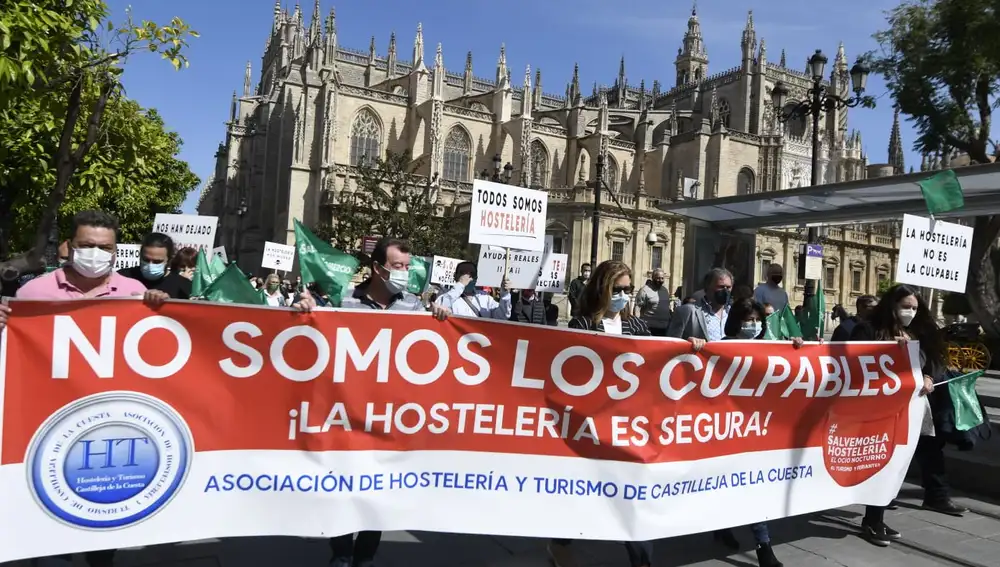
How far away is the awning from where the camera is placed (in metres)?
7.57

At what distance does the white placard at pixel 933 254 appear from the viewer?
6.15 meters

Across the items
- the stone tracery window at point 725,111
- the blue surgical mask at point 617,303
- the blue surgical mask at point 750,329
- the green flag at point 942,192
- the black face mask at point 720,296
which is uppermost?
the stone tracery window at point 725,111

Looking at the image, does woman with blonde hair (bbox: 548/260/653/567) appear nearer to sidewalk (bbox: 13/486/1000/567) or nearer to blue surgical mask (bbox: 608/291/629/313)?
blue surgical mask (bbox: 608/291/629/313)

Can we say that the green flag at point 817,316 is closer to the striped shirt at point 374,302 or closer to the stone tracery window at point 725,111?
the striped shirt at point 374,302

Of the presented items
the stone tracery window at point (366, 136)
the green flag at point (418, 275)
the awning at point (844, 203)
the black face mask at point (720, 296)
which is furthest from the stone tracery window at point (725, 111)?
the black face mask at point (720, 296)

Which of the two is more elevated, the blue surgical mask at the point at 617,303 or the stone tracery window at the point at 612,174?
the stone tracery window at the point at 612,174

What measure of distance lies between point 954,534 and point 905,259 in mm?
2229

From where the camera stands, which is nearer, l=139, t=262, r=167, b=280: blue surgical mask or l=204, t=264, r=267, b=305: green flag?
l=204, t=264, r=267, b=305: green flag

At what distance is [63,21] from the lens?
20.8 feet

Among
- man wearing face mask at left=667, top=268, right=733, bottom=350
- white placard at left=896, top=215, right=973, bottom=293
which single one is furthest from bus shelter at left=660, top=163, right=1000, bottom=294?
man wearing face mask at left=667, top=268, right=733, bottom=350

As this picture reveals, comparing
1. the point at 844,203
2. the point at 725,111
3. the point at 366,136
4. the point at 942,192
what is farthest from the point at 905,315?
the point at 725,111

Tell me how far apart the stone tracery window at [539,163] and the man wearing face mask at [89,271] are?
47.8m

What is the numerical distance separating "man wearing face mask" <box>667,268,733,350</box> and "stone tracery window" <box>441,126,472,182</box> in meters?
43.9

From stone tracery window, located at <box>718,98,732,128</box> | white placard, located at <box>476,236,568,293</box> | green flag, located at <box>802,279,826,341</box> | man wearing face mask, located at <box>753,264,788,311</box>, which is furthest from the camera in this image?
stone tracery window, located at <box>718,98,732,128</box>
